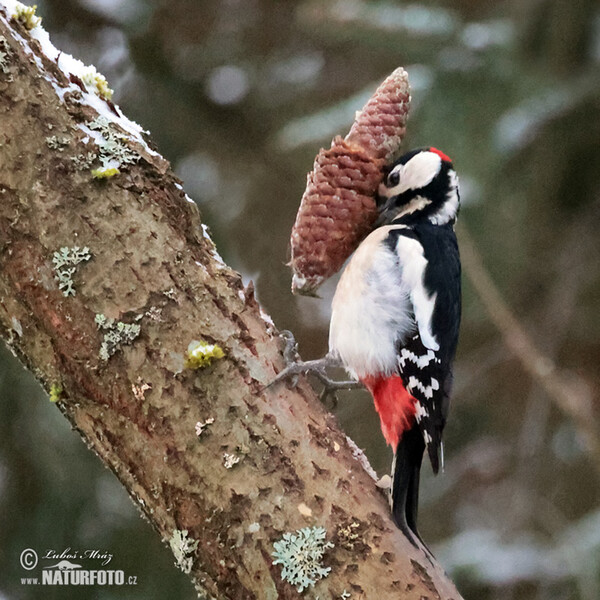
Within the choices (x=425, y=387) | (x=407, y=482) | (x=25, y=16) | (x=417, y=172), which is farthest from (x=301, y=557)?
(x=25, y=16)

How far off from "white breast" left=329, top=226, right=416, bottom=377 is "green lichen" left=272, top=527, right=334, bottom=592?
0.52m

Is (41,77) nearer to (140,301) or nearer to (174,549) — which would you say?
(140,301)

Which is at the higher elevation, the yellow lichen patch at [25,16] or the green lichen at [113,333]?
the yellow lichen patch at [25,16]

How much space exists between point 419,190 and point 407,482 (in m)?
0.63

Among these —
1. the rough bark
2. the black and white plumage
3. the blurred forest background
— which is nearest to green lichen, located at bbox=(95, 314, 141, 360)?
the rough bark

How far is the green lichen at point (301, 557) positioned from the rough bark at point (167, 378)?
1cm

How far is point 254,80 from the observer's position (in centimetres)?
307

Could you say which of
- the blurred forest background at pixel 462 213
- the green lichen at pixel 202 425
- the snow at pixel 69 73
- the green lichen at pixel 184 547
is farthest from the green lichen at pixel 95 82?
the blurred forest background at pixel 462 213

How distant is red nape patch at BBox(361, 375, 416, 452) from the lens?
5.08ft

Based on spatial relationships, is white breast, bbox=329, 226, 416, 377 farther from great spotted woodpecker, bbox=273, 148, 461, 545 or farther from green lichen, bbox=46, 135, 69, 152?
green lichen, bbox=46, 135, 69, 152

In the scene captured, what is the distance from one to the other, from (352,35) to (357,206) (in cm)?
117

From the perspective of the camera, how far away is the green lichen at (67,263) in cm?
118

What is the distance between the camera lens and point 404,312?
1.62 m

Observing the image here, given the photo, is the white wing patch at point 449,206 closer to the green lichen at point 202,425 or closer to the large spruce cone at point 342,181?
the large spruce cone at point 342,181
